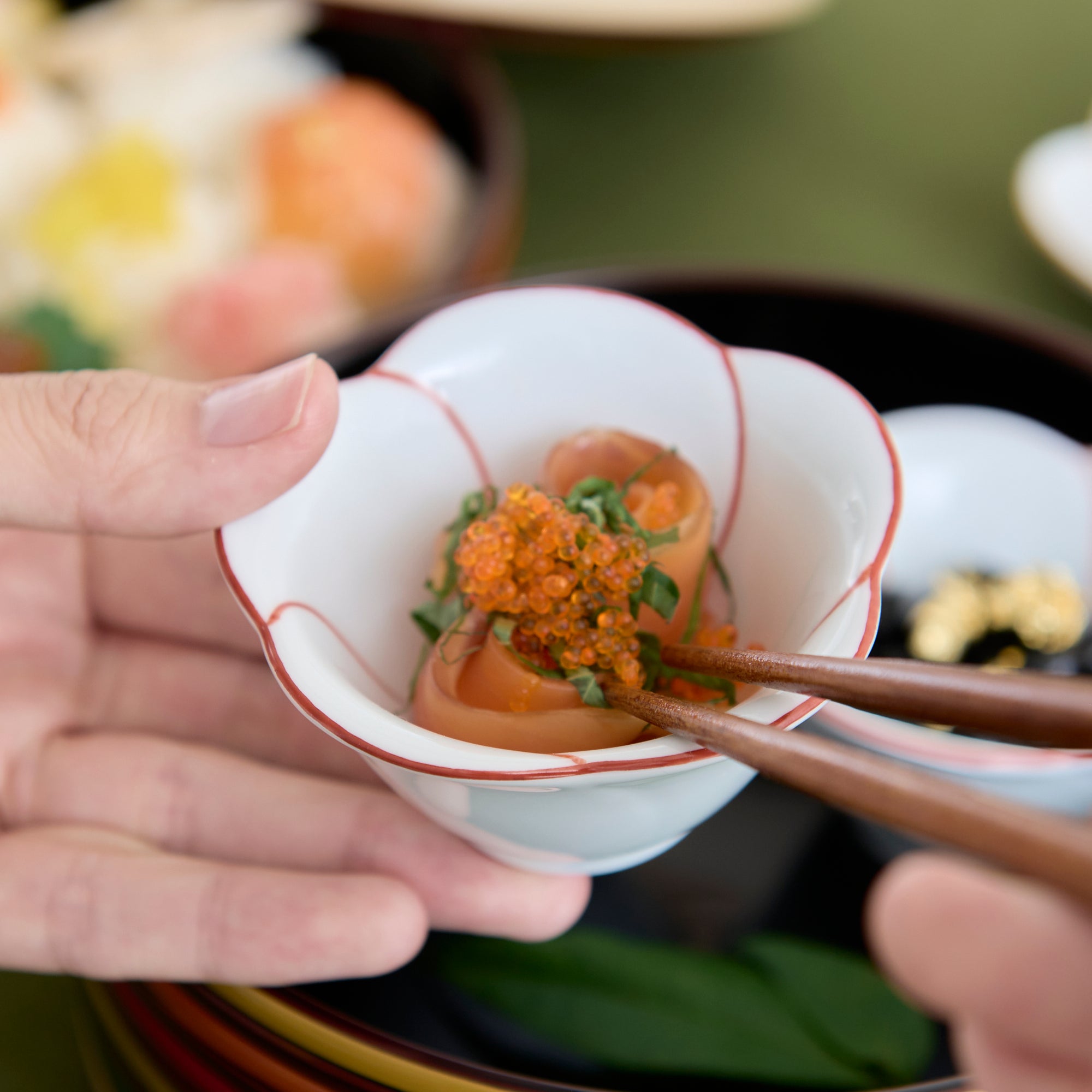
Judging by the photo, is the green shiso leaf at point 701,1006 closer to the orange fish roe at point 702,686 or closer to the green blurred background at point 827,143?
the orange fish roe at point 702,686

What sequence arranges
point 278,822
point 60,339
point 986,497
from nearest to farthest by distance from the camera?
point 278,822, point 986,497, point 60,339

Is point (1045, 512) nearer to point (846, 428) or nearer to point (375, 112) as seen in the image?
point (846, 428)

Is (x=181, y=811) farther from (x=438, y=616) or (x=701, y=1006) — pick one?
(x=701, y=1006)

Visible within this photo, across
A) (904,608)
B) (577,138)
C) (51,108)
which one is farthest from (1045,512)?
(51,108)

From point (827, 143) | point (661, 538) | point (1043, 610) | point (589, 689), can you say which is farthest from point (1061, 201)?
point (589, 689)

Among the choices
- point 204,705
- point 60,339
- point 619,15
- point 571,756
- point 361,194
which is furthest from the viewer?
point 619,15

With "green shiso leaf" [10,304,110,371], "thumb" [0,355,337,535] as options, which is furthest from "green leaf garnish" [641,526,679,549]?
"green shiso leaf" [10,304,110,371]
